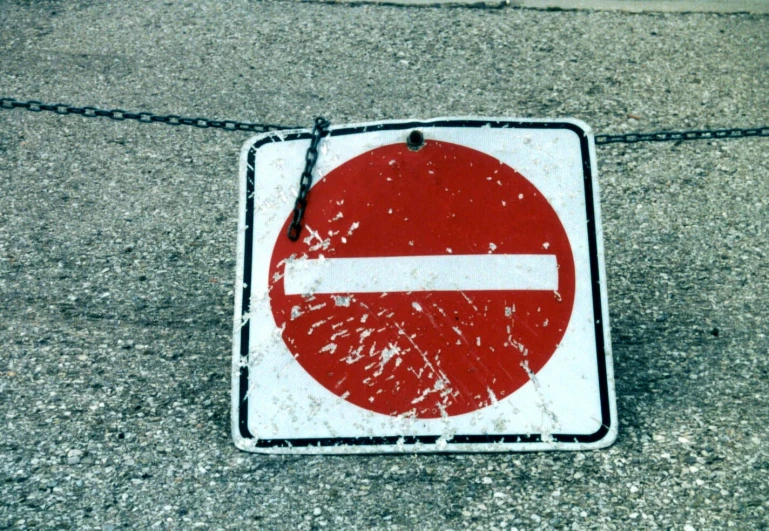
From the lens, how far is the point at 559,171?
201cm

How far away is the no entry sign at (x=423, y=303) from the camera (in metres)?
1.91

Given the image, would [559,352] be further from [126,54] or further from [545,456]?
[126,54]

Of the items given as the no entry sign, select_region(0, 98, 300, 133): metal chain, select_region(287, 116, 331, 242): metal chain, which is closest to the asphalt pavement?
select_region(0, 98, 300, 133): metal chain

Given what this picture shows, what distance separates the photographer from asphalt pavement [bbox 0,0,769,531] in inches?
95.5

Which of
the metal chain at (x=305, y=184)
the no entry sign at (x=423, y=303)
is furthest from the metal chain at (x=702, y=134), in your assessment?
the metal chain at (x=305, y=184)

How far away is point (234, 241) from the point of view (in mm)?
3186

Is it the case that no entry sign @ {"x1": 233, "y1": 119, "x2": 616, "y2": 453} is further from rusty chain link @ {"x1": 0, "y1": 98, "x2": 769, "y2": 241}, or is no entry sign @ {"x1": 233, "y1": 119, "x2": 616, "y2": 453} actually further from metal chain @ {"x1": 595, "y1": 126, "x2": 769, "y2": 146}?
metal chain @ {"x1": 595, "y1": 126, "x2": 769, "y2": 146}

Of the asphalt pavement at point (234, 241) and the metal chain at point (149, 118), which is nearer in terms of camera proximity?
the asphalt pavement at point (234, 241)

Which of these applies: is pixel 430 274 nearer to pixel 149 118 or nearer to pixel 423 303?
pixel 423 303

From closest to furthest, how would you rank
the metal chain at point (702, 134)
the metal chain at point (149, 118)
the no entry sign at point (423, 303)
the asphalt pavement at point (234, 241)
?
the no entry sign at point (423, 303) < the asphalt pavement at point (234, 241) < the metal chain at point (149, 118) < the metal chain at point (702, 134)

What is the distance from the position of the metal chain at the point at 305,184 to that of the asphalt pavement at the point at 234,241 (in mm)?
946

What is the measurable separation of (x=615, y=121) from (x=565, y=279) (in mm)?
1884

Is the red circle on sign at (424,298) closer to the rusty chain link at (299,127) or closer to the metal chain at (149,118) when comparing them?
the rusty chain link at (299,127)

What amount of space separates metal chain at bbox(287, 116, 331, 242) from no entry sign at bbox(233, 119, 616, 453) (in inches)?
0.8
